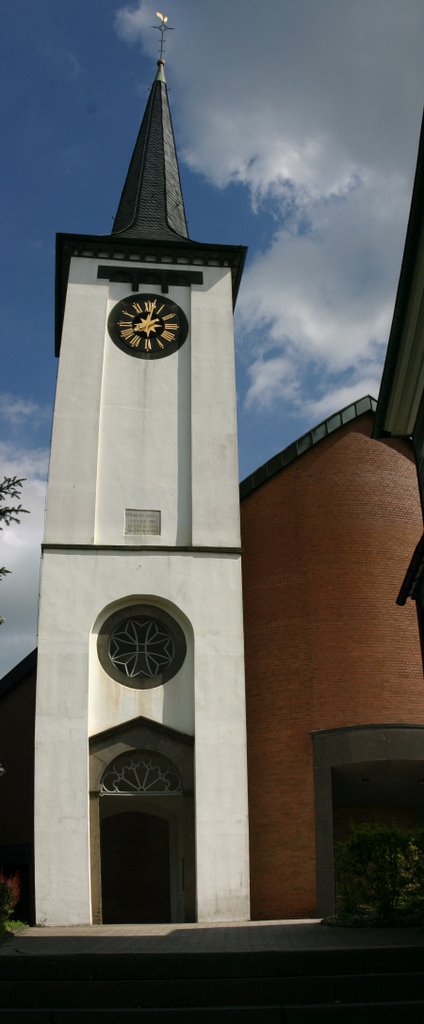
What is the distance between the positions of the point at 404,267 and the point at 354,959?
816 cm

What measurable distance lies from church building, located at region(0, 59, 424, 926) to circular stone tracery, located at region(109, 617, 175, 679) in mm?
46

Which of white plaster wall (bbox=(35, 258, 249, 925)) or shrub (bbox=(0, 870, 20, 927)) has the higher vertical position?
white plaster wall (bbox=(35, 258, 249, 925))

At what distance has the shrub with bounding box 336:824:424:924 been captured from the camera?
52.8 feet

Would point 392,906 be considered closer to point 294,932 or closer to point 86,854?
point 294,932

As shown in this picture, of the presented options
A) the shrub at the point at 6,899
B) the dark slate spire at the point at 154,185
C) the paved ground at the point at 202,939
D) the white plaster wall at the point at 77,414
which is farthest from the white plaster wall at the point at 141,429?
the paved ground at the point at 202,939

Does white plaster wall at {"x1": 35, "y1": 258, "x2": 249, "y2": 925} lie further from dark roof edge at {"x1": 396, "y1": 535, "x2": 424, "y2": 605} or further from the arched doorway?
dark roof edge at {"x1": 396, "y1": 535, "x2": 424, "y2": 605}

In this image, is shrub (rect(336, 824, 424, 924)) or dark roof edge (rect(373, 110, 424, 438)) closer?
dark roof edge (rect(373, 110, 424, 438))

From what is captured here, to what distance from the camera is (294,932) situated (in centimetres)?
1625

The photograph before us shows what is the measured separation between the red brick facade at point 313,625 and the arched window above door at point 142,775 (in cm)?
246

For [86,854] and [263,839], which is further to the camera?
[263,839]

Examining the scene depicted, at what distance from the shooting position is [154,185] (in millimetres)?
30953

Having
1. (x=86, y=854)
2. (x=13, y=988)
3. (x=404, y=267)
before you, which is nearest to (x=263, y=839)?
(x=86, y=854)

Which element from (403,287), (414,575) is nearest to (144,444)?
(414,575)

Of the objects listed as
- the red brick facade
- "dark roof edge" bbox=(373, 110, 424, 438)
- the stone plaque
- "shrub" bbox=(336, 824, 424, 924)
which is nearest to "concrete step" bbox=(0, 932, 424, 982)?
"shrub" bbox=(336, 824, 424, 924)
